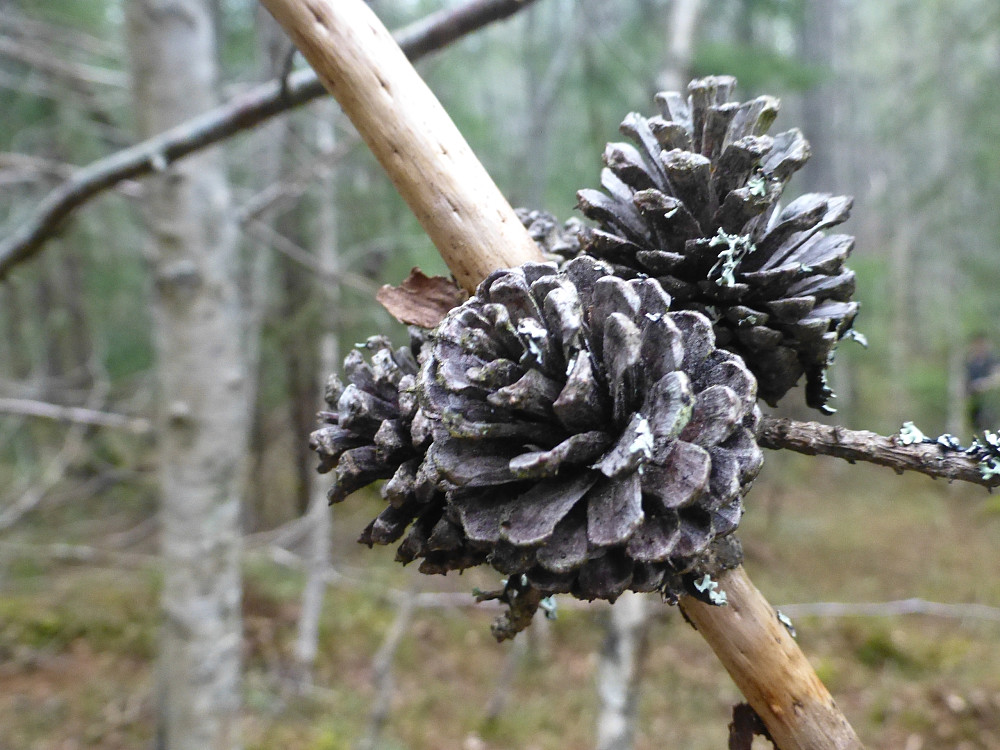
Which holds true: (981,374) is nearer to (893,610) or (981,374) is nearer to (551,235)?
(893,610)

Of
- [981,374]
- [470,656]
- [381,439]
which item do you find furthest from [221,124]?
[981,374]

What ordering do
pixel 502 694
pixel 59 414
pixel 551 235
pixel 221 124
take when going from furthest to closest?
1. pixel 502 694
2. pixel 59 414
3. pixel 221 124
4. pixel 551 235

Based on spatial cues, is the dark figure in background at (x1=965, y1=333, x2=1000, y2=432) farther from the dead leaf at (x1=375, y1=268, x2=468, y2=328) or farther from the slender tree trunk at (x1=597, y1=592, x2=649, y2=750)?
the dead leaf at (x1=375, y1=268, x2=468, y2=328)

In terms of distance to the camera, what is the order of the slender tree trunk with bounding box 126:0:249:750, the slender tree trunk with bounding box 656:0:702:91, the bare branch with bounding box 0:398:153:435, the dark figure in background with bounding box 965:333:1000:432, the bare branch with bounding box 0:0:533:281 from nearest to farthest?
the bare branch with bounding box 0:0:533:281 < the bare branch with bounding box 0:398:153:435 < the slender tree trunk with bounding box 126:0:249:750 < the slender tree trunk with bounding box 656:0:702:91 < the dark figure in background with bounding box 965:333:1000:432

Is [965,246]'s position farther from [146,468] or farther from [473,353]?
[473,353]

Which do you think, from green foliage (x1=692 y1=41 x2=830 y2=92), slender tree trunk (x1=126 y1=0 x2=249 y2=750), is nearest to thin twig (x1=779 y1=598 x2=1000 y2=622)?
slender tree trunk (x1=126 y1=0 x2=249 y2=750)

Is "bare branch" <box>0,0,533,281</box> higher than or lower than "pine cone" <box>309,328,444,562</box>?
higher
